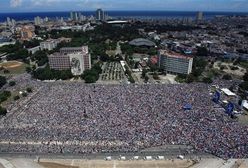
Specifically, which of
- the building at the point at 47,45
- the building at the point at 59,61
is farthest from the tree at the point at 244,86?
the building at the point at 47,45

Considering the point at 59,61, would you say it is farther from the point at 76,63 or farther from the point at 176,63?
the point at 176,63

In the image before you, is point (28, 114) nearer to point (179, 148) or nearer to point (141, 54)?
point (179, 148)

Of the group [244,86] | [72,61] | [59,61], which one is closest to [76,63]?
[72,61]

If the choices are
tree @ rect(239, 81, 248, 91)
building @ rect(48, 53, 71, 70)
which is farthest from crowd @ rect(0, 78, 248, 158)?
building @ rect(48, 53, 71, 70)

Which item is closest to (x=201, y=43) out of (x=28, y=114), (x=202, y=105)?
(x=202, y=105)

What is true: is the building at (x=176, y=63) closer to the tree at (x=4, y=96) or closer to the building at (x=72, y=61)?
the building at (x=72, y=61)

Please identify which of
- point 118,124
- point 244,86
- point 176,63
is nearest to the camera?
point 118,124
